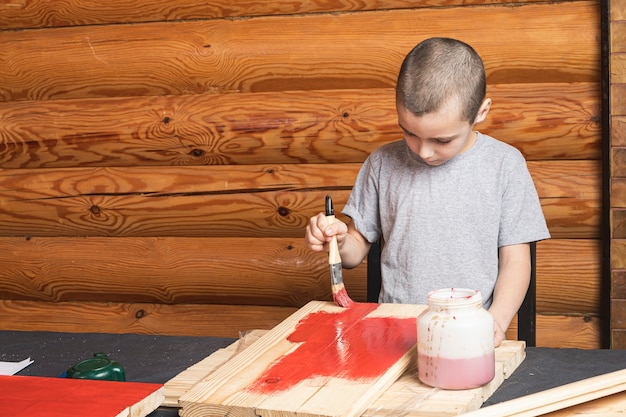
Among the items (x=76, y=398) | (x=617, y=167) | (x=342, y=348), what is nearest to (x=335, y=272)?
(x=342, y=348)

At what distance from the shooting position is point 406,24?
3871mm

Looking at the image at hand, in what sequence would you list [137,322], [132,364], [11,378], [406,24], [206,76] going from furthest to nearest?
[137,322] → [206,76] → [406,24] → [132,364] → [11,378]

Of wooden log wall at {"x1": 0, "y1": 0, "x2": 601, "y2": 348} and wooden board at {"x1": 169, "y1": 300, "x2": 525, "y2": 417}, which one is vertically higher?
wooden log wall at {"x1": 0, "y1": 0, "x2": 601, "y2": 348}

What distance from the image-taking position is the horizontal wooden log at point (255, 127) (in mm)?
Result: 3799

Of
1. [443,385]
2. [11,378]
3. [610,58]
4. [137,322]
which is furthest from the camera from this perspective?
[137,322]

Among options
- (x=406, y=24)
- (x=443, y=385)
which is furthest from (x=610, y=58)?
(x=443, y=385)

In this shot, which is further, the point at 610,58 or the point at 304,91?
the point at 304,91

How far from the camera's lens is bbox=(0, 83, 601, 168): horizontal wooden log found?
3799 mm

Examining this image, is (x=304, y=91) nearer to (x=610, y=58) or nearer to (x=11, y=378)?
(x=610, y=58)

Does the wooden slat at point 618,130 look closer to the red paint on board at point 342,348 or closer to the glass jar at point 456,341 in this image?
the red paint on board at point 342,348

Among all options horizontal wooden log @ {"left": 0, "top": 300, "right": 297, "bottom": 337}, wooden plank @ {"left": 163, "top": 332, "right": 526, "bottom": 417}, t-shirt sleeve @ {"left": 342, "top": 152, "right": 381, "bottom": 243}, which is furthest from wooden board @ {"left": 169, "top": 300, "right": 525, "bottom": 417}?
horizontal wooden log @ {"left": 0, "top": 300, "right": 297, "bottom": 337}

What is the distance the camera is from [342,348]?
2018mm

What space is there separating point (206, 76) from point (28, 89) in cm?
93

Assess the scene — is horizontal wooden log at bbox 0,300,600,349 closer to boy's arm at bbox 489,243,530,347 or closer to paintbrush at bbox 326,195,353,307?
boy's arm at bbox 489,243,530,347
